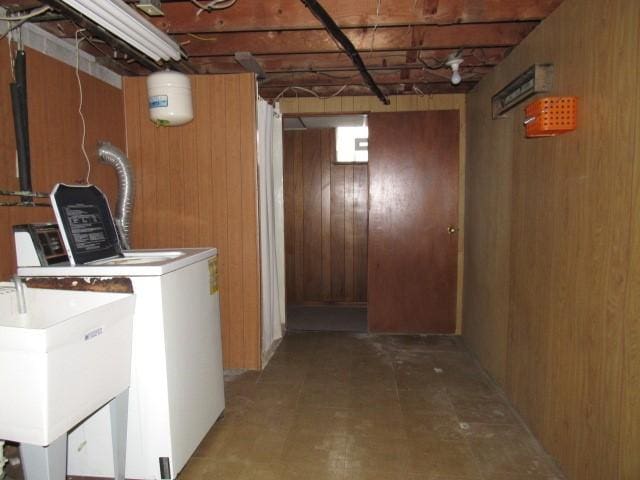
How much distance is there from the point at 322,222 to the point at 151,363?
340 centimetres

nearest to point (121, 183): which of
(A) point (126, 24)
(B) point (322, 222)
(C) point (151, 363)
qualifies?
(A) point (126, 24)

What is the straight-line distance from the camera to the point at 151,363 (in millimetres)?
1604

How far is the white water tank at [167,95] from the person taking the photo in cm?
240

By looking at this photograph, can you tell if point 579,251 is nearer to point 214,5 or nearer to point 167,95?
point 214,5

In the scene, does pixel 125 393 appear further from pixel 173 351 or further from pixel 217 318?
pixel 217 318

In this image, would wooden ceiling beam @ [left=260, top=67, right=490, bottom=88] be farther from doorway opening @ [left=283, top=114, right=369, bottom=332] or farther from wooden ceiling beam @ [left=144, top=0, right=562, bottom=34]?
doorway opening @ [left=283, top=114, right=369, bottom=332]

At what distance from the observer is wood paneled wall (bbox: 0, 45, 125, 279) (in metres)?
1.86

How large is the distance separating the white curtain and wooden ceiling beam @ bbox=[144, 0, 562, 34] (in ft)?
3.17

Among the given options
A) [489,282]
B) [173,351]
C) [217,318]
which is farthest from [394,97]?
[173,351]

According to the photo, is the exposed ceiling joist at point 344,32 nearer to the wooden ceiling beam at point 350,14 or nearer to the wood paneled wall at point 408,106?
the wooden ceiling beam at point 350,14

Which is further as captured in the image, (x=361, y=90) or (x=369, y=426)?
(x=361, y=90)

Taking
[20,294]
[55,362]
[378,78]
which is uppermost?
[378,78]

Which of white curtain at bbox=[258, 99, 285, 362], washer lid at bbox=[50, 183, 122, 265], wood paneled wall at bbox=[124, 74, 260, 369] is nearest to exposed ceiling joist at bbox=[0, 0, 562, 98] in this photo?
wood paneled wall at bbox=[124, 74, 260, 369]

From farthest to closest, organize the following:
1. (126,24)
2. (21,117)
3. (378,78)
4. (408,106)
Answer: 1. (408,106)
2. (378,78)
3. (21,117)
4. (126,24)
